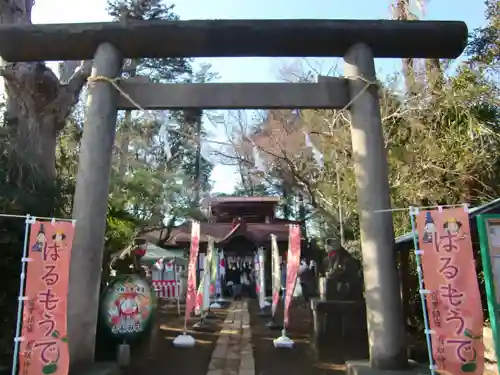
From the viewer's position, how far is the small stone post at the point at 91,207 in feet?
16.9

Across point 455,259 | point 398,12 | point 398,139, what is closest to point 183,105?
point 455,259

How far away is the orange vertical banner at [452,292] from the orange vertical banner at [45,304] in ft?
12.5

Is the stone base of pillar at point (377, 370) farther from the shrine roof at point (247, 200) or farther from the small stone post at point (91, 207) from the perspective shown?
the shrine roof at point (247, 200)

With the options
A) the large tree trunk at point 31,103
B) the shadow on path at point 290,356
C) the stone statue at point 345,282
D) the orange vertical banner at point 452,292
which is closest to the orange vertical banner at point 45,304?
the large tree trunk at point 31,103

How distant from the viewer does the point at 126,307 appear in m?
6.97

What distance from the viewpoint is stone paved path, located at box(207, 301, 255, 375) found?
698cm

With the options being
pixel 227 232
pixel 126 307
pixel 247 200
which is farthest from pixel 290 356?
pixel 247 200

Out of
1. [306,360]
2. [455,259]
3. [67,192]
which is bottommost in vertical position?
[306,360]

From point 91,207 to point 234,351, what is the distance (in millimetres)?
4427

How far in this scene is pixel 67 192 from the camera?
773cm

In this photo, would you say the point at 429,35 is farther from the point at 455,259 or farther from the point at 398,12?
the point at 398,12

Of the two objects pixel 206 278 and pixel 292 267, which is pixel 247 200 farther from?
pixel 292 267

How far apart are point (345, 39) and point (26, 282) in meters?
4.83

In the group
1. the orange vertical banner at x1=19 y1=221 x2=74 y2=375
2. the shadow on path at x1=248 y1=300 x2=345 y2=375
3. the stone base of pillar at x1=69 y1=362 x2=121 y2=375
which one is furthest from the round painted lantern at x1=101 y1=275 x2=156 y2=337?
the orange vertical banner at x1=19 y1=221 x2=74 y2=375
